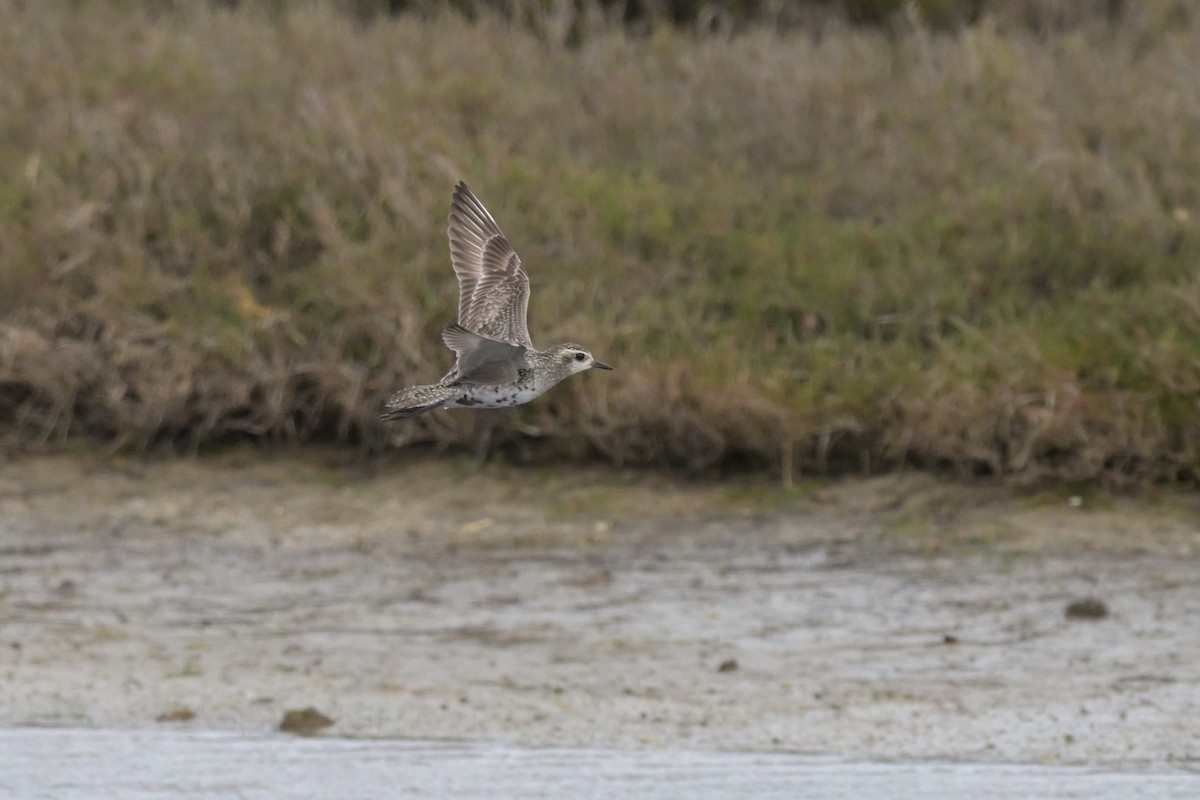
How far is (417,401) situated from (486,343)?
1.21 ft

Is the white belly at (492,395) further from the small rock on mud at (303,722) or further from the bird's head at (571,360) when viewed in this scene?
the small rock on mud at (303,722)

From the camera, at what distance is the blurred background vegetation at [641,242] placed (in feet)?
30.2

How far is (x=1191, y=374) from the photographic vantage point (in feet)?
28.9

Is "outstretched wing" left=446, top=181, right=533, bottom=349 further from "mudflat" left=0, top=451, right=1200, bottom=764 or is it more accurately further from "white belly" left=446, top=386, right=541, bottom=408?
"mudflat" left=0, top=451, right=1200, bottom=764

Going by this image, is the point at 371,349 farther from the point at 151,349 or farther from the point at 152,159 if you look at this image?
the point at 152,159

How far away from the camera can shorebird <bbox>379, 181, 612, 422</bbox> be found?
6344mm

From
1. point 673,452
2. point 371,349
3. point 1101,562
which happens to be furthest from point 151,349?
point 1101,562

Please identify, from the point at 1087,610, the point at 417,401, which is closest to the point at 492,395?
the point at 417,401

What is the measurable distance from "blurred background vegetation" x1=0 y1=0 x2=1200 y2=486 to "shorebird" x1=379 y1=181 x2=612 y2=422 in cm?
195

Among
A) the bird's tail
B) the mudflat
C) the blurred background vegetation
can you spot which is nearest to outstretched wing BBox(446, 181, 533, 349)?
the bird's tail

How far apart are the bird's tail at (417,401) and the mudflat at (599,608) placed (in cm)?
137

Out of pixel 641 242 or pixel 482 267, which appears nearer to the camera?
pixel 482 267

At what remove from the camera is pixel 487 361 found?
21.0ft

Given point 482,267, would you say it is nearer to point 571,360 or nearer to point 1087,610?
point 571,360
